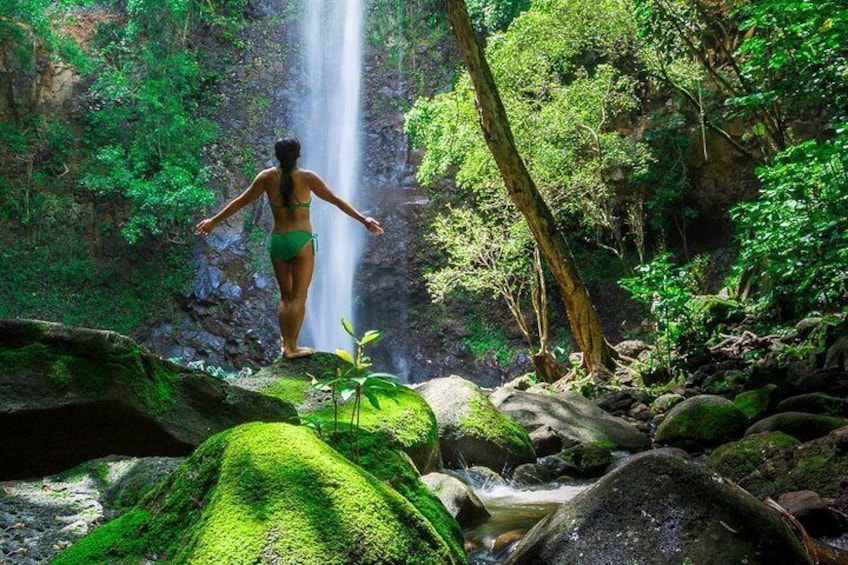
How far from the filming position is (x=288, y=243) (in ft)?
18.0

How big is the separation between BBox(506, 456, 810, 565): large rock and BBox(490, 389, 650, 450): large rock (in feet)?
15.4

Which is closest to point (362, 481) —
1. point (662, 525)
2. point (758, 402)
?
point (662, 525)

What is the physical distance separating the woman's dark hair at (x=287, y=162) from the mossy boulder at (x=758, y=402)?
461 centimetres

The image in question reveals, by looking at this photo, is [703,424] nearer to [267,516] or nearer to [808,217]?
[808,217]

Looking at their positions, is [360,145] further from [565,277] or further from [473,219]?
[565,277]

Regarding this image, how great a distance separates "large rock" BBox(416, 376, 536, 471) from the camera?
21.5 feet

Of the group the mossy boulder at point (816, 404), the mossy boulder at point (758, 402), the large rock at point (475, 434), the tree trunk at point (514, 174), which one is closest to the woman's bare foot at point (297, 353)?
the large rock at point (475, 434)

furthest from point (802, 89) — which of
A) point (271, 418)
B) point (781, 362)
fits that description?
point (271, 418)

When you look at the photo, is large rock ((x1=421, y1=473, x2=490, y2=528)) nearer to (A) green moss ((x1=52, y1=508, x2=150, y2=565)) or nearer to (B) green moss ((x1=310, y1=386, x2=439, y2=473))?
(B) green moss ((x1=310, y1=386, x2=439, y2=473))

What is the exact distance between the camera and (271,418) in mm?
4086

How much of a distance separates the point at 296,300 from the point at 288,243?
0.49 m

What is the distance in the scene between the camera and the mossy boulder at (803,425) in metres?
5.09

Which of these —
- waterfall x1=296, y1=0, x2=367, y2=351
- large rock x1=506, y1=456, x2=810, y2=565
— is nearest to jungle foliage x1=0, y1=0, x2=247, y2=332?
waterfall x1=296, y1=0, x2=367, y2=351

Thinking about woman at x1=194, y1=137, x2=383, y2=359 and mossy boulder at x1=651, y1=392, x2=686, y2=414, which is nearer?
woman at x1=194, y1=137, x2=383, y2=359
